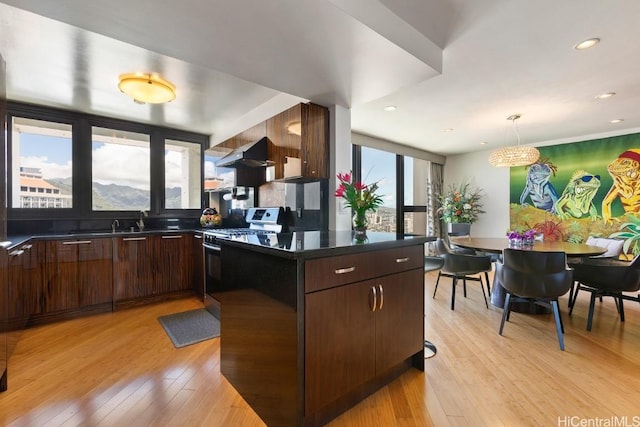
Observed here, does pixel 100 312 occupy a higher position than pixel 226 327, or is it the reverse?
pixel 226 327

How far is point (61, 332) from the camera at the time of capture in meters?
2.61

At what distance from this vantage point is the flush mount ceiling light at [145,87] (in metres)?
2.51

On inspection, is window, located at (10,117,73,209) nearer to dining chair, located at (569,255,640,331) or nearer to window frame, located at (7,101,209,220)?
window frame, located at (7,101,209,220)

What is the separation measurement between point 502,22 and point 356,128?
8.37 ft

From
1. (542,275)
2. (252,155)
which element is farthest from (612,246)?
(252,155)

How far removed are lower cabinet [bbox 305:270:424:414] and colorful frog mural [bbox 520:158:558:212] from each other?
15.0 ft

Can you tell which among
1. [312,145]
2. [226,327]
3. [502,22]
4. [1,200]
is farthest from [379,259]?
[1,200]

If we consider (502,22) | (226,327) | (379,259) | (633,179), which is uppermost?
(502,22)

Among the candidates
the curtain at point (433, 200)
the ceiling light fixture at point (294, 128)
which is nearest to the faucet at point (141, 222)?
the ceiling light fixture at point (294, 128)

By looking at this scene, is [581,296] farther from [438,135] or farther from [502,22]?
[502,22]

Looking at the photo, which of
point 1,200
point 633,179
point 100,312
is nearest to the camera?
point 1,200

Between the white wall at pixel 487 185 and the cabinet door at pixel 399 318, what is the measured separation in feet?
15.3

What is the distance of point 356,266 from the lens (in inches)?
60.2

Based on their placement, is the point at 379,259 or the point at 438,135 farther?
the point at 438,135
